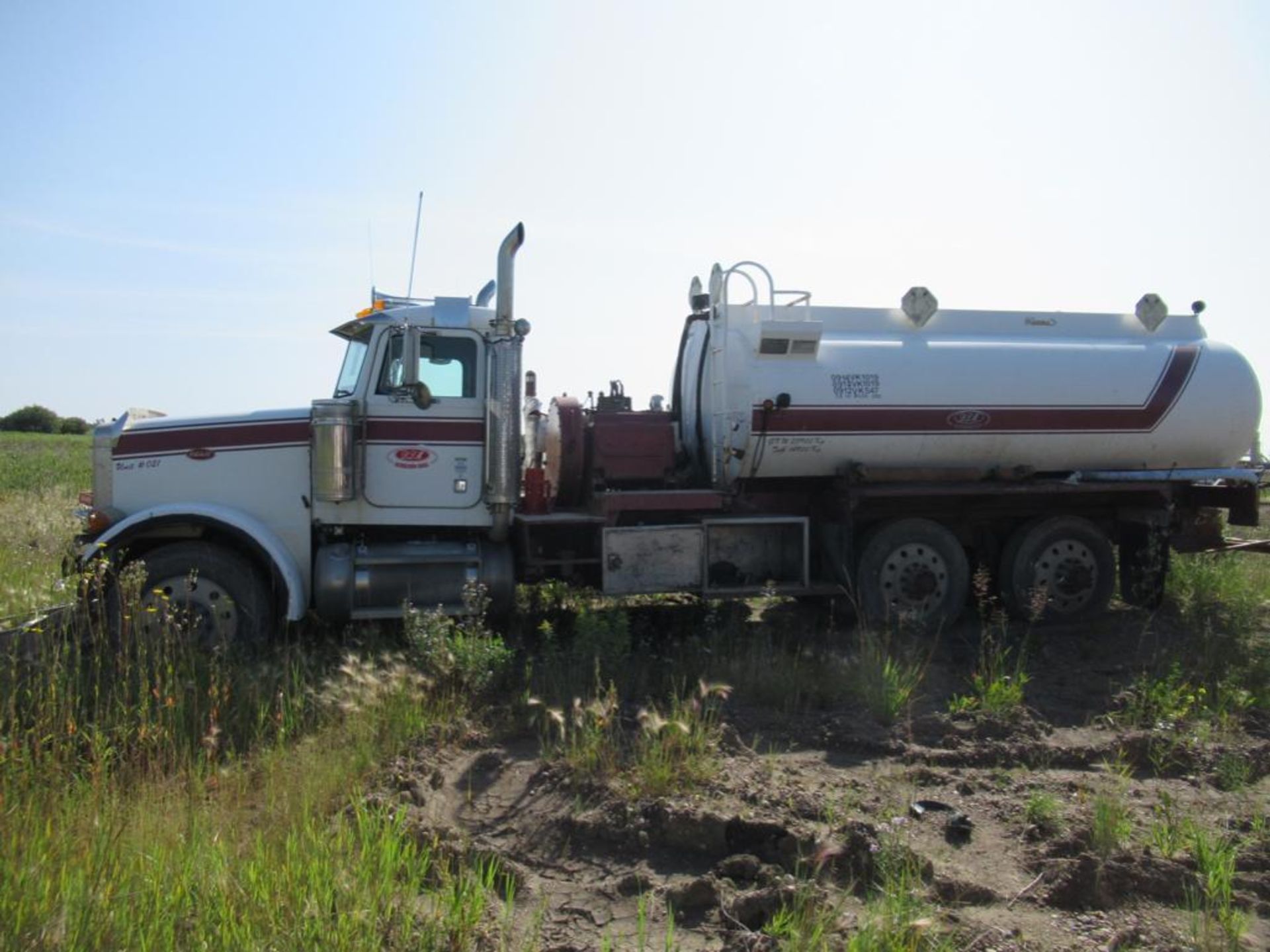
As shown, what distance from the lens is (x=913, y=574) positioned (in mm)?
8711

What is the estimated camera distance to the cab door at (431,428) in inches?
314

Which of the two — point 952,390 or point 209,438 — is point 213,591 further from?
point 952,390

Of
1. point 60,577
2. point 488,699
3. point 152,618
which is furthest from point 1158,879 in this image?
point 60,577

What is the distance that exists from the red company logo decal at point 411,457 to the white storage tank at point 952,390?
2.57 meters

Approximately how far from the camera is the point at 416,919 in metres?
3.44

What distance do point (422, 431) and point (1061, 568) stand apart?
20.2ft

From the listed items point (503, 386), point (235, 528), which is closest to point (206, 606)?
point (235, 528)

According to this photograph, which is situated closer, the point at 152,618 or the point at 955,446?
the point at 152,618

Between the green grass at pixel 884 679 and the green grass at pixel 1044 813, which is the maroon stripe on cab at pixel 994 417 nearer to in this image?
the green grass at pixel 884 679

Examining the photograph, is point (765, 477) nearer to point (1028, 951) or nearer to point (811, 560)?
point (811, 560)

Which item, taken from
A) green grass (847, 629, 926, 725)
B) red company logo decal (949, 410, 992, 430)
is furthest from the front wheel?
red company logo decal (949, 410, 992, 430)

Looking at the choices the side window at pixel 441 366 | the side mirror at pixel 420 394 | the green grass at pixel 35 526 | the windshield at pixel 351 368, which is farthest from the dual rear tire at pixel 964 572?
the green grass at pixel 35 526

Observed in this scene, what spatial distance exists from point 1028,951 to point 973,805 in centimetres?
140

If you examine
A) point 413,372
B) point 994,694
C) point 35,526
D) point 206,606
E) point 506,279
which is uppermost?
point 506,279
